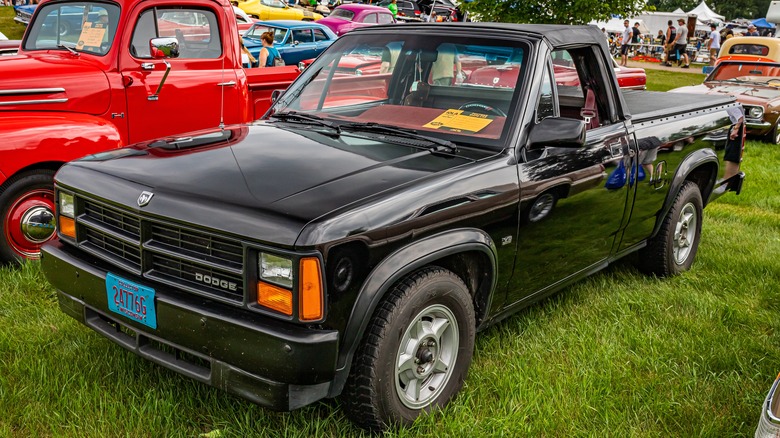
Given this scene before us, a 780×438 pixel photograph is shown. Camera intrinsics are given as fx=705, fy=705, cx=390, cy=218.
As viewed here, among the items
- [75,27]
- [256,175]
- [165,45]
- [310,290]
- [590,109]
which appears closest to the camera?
Answer: [310,290]

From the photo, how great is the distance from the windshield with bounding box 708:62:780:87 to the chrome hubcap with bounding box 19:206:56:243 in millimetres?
12309

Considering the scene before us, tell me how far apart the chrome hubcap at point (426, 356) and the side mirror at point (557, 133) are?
100 cm

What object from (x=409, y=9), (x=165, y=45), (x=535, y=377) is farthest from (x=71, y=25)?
(x=409, y=9)

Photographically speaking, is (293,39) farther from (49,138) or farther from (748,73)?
(49,138)

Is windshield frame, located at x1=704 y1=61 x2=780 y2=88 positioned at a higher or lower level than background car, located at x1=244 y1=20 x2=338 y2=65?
lower

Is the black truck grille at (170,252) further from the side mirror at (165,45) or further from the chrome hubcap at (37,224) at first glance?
the side mirror at (165,45)

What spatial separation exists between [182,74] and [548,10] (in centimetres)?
624

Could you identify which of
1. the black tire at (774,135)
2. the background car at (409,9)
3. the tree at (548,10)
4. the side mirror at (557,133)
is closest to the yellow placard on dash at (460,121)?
the side mirror at (557,133)

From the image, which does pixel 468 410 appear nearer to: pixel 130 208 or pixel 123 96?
pixel 130 208

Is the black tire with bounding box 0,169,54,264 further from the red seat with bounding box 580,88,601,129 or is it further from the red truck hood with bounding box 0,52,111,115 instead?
the red seat with bounding box 580,88,601,129

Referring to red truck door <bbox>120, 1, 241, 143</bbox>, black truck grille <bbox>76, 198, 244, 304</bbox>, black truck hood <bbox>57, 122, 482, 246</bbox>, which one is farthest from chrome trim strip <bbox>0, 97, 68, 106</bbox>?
black truck grille <bbox>76, 198, 244, 304</bbox>

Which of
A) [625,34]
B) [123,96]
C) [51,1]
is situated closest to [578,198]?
[123,96]

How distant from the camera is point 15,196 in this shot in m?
4.71

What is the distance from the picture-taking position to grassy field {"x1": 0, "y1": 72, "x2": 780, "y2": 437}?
123 inches
